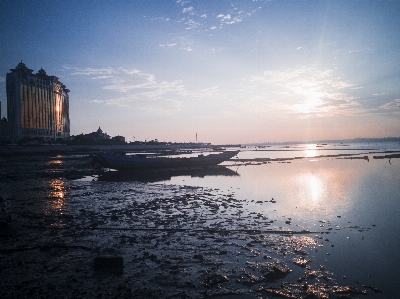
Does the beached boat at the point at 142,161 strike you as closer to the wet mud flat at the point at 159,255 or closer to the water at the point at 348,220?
the water at the point at 348,220

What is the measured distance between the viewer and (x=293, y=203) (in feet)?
46.9

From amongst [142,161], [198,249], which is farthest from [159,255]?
[142,161]

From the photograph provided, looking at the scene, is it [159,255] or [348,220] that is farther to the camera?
[348,220]

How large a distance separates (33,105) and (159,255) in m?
114

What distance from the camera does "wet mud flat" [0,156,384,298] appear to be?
17.7 feet

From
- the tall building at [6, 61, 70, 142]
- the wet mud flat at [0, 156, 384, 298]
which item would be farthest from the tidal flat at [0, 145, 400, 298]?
the tall building at [6, 61, 70, 142]

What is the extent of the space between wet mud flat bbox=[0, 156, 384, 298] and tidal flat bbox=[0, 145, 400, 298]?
31 mm

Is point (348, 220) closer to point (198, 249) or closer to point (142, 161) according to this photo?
point (198, 249)

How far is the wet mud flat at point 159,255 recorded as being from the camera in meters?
5.40

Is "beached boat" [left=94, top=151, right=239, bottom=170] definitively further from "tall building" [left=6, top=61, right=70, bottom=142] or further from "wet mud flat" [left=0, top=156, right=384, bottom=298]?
"tall building" [left=6, top=61, right=70, bottom=142]

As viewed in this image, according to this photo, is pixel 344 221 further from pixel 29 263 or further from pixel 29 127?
pixel 29 127

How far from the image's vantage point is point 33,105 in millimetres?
98312

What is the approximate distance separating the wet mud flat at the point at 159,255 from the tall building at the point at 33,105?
99.3 metres

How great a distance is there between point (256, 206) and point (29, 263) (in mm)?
10384
